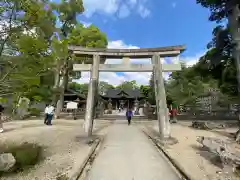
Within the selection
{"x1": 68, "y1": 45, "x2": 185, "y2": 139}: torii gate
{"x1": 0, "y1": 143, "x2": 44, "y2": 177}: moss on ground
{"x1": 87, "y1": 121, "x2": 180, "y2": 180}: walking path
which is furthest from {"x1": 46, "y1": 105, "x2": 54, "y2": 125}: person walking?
{"x1": 87, "y1": 121, "x2": 180, "y2": 180}: walking path

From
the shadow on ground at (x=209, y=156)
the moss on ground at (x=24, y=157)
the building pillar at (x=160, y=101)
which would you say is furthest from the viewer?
the building pillar at (x=160, y=101)

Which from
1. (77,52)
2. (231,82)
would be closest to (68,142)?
(77,52)

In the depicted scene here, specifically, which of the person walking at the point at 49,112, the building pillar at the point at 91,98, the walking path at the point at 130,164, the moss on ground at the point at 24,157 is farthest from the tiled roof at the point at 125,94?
the moss on ground at the point at 24,157

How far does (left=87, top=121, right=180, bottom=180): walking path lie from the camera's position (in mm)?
6137

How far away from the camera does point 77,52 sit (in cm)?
1245

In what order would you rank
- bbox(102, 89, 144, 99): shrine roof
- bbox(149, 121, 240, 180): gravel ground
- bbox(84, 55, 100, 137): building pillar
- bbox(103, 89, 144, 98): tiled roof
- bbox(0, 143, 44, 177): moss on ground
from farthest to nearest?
bbox(103, 89, 144, 98): tiled roof
bbox(102, 89, 144, 99): shrine roof
bbox(84, 55, 100, 137): building pillar
bbox(0, 143, 44, 177): moss on ground
bbox(149, 121, 240, 180): gravel ground

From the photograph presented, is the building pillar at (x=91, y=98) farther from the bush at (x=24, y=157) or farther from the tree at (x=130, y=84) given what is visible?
the tree at (x=130, y=84)

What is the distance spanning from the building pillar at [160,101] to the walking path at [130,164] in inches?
50.0

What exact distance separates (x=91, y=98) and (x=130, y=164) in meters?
5.14

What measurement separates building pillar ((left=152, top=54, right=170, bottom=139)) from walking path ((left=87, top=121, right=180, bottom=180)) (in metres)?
1.27

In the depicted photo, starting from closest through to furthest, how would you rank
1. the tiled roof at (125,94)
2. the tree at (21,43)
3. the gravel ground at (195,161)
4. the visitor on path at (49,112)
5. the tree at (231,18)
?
the tree at (21,43) < the gravel ground at (195,161) < the tree at (231,18) < the visitor on path at (49,112) < the tiled roof at (125,94)

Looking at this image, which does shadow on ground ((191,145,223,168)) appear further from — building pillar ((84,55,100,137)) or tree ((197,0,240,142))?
building pillar ((84,55,100,137))

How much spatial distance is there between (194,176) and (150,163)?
1775mm

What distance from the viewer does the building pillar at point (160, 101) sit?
36.1 ft
